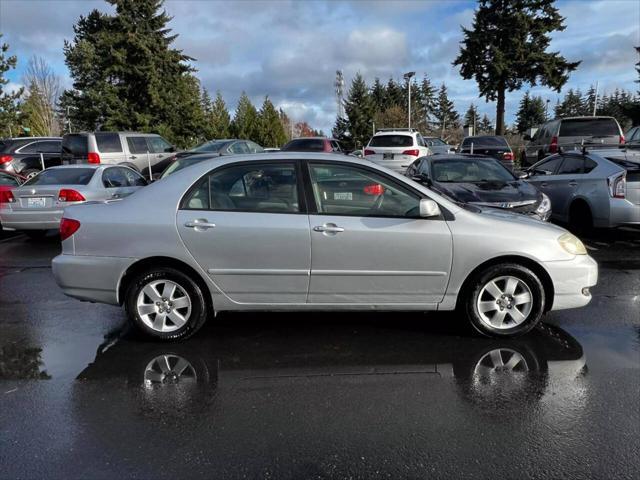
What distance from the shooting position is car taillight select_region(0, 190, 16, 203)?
934cm

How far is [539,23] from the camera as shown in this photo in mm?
36688

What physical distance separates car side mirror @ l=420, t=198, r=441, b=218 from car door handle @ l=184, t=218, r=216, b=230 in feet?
5.77

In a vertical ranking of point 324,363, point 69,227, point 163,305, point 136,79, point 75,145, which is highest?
point 136,79

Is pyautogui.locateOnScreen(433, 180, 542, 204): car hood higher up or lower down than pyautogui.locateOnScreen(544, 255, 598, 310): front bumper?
higher up

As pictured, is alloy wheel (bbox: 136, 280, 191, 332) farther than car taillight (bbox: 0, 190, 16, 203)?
No

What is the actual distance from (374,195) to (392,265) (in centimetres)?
63

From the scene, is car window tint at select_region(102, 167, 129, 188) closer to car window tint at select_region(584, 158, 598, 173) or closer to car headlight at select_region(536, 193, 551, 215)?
car headlight at select_region(536, 193, 551, 215)

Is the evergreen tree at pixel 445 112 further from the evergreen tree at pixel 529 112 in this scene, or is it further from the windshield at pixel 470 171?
the windshield at pixel 470 171

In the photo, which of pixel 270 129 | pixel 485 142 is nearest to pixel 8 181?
pixel 485 142

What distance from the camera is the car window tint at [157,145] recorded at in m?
17.8

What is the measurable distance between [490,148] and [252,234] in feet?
57.2

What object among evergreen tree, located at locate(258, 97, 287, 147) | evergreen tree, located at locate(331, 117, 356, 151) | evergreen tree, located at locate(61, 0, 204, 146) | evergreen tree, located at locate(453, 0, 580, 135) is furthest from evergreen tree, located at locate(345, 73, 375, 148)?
evergreen tree, located at locate(61, 0, 204, 146)

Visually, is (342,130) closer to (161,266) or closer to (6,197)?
(6,197)

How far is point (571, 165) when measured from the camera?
9.74m
